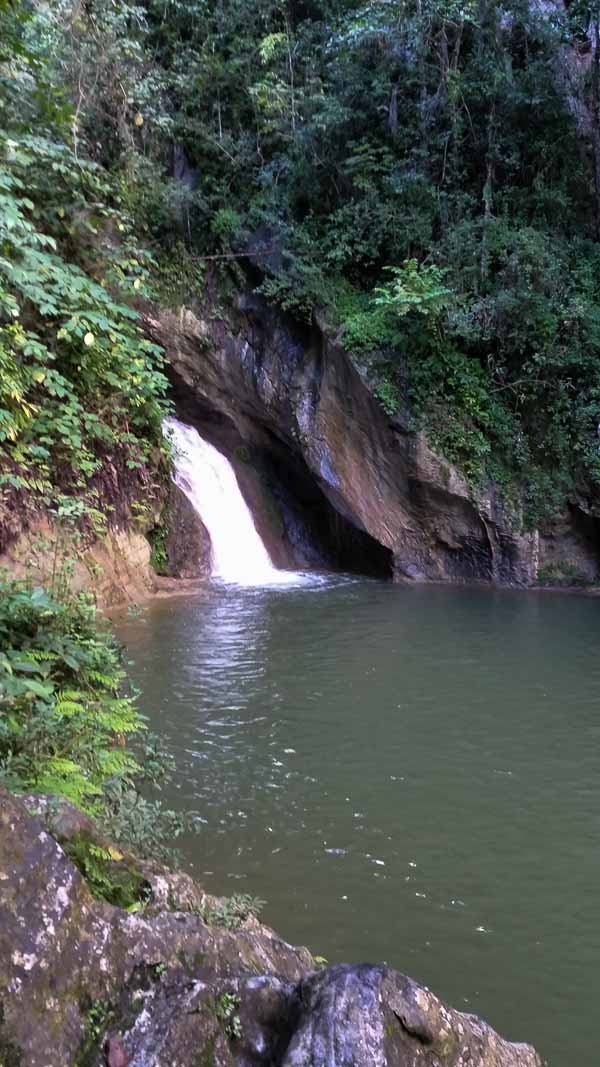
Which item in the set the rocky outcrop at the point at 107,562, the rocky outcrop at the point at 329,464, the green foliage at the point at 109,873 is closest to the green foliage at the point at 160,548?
the rocky outcrop at the point at 107,562

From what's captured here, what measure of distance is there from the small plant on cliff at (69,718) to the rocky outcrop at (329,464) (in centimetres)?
989

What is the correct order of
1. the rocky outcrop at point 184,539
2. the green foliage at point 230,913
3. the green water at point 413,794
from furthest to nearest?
the rocky outcrop at point 184,539 < the green water at point 413,794 < the green foliage at point 230,913

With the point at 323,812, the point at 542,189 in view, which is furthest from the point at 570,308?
the point at 323,812

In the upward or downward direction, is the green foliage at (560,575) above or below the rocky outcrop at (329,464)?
below

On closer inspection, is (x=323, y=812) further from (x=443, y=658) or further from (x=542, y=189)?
(x=542, y=189)

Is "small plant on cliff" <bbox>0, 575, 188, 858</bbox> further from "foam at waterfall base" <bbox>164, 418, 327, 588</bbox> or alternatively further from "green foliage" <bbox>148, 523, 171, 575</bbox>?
"foam at waterfall base" <bbox>164, 418, 327, 588</bbox>

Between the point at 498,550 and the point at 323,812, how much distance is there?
383 inches

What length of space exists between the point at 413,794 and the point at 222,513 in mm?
9757

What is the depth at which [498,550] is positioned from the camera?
44.9 feet

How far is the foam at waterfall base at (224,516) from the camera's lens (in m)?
13.5

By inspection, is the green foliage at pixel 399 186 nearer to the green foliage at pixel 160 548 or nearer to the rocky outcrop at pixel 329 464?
the rocky outcrop at pixel 329 464

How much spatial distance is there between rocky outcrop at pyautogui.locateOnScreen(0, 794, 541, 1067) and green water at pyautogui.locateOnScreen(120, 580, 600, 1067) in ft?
4.04

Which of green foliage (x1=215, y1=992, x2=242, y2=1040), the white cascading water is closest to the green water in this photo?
green foliage (x1=215, y1=992, x2=242, y2=1040)

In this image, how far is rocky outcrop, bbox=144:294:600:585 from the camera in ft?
44.7
